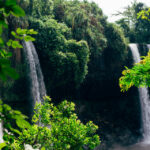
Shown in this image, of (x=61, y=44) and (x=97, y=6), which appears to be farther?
(x=97, y=6)

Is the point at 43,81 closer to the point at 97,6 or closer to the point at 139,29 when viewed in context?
the point at 97,6

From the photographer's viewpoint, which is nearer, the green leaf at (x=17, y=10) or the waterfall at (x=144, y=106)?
the green leaf at (x=17, y=10)

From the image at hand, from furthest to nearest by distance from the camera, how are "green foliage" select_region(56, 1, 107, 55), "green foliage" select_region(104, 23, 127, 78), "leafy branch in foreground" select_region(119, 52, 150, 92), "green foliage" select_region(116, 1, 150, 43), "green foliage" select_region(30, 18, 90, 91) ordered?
1. "green foliage" select_region(116, 1, 150, 43)
2. "green foliage" select_region(104, 23, 127, 78)
3. "green foliage" select_region(56, 1, 107, 55)
4. "green foliage" select_region(30, 18, 90, 91)
5. "leafy branch in foreground" select_region(119, 52, 150, 92)

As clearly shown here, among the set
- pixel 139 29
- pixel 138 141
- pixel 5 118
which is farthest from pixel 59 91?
pixel 139 29

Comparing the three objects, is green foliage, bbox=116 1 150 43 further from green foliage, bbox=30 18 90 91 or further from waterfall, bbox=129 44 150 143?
green foliage, bbox=30 18 90 91

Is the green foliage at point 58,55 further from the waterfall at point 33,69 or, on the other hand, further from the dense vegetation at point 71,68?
the waterfall at point 33,69

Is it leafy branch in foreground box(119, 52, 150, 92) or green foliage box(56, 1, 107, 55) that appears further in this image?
green foliage box(56, 1, 107, 55)

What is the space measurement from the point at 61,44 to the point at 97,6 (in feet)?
33.2

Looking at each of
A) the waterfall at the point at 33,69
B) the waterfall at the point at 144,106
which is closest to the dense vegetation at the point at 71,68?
the waterfall at the point at 33,69

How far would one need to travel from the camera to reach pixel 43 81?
41.1ft

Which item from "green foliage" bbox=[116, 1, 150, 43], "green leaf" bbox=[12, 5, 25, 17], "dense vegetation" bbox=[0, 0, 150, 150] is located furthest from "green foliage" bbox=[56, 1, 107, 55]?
"green leaf" bbox=[12, 5, 25, 17]

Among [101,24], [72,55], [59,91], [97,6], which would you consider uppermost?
[97,6]

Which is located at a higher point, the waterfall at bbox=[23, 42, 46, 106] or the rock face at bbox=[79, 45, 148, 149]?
the waterfall at bbox=[23, 42, 46, 106]

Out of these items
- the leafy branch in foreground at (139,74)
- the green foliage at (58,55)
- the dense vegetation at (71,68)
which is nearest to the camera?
the leafy branch in foreground at (139,74)
